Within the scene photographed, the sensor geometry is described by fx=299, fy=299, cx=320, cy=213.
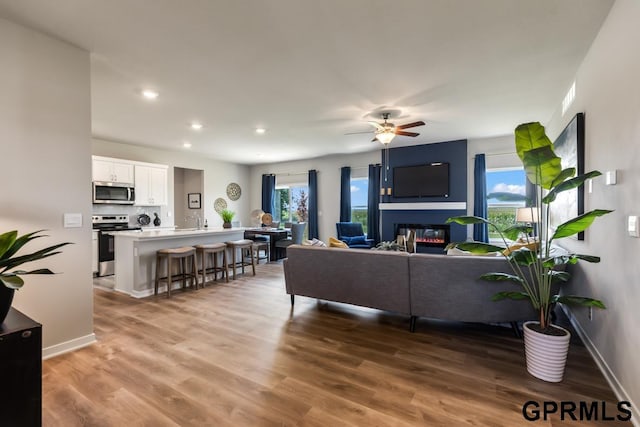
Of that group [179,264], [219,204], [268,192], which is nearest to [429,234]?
[268,192]

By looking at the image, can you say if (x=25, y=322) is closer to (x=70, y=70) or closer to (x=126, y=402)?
(x=126, y=402)

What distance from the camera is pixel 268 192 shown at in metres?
9.24

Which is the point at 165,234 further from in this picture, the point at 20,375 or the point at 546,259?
the point at 546,259

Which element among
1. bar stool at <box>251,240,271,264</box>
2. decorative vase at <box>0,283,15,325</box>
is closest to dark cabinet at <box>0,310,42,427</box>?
decorative vase at <box>0,283,15,325</box>

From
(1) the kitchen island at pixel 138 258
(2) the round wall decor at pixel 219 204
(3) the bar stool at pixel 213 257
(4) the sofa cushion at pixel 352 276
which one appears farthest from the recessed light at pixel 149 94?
(2) the round wall decor at pixel 219 204

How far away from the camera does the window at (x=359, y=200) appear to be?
313 inches

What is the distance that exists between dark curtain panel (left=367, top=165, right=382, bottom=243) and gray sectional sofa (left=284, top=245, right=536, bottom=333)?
4.06 m

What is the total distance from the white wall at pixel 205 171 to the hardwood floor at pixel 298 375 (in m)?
4.22

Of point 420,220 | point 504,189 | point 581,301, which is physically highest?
point 504,189

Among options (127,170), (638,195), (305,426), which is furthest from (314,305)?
(127,170)

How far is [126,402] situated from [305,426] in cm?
119

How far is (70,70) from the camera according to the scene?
2633mm

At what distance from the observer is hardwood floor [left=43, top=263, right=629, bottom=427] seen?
182 cm

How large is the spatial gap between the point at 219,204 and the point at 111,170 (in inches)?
119
